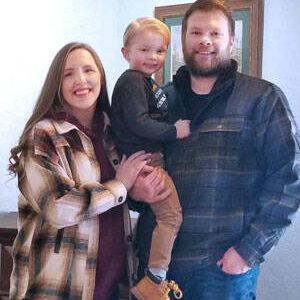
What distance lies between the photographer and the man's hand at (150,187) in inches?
57.7

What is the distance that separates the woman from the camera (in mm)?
1388

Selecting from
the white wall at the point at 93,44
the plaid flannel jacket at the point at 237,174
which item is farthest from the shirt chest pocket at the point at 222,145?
the white wall at the point at 93,44

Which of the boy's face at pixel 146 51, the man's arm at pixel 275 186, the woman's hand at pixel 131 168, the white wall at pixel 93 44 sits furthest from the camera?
the white wall at pixel 93 44

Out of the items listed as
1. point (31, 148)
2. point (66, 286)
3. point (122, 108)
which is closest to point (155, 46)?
point (122, 108)

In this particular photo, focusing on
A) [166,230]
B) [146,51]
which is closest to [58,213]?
[166,230]

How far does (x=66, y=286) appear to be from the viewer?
57.1 inches

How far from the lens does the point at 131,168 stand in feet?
4.87

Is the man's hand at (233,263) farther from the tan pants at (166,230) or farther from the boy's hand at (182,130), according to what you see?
the boy's hand at (182,130)

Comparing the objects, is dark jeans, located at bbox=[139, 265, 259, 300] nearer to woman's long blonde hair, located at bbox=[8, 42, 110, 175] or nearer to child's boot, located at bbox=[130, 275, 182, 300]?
child's boot, located at bbox=[130, 275, 182, 300]

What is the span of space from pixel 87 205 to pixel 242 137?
0.53 meters

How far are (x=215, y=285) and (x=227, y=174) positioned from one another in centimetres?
35

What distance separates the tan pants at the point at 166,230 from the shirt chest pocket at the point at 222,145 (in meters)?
0.14

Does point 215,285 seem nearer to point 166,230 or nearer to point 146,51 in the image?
point 166,230

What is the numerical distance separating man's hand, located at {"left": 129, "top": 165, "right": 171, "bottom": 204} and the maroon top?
0.35 feet
